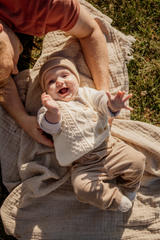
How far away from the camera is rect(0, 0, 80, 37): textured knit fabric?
5.89 ft

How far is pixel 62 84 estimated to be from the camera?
2061 mm

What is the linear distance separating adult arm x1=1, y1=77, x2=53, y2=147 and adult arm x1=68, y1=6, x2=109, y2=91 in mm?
845

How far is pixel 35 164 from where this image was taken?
2.30 metres

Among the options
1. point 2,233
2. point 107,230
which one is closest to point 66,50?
point 107,230

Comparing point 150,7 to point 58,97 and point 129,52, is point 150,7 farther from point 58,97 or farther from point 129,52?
point 58,97

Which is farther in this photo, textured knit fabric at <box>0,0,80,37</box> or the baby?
the baby

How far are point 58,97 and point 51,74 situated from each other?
0.85 feet

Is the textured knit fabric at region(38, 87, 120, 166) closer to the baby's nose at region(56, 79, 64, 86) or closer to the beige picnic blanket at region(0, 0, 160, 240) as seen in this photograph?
the baby's nose at region(56, 79, 64, 86)

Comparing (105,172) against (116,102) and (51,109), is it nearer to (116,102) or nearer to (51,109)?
(116,102)

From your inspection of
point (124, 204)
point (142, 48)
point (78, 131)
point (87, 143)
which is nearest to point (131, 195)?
point (124, 204)

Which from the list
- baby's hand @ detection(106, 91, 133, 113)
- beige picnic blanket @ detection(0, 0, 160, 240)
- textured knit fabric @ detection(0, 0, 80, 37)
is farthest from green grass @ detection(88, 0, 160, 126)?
textured knit fabric @ detection(0, 0, 80, 37)

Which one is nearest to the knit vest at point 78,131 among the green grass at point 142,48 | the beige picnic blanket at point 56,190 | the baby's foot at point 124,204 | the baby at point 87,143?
the baby at point 87,143

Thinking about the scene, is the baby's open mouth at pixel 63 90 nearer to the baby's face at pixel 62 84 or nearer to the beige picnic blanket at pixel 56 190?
the baby's face at pixel 62 84

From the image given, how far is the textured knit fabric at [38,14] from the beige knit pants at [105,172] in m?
1.31
